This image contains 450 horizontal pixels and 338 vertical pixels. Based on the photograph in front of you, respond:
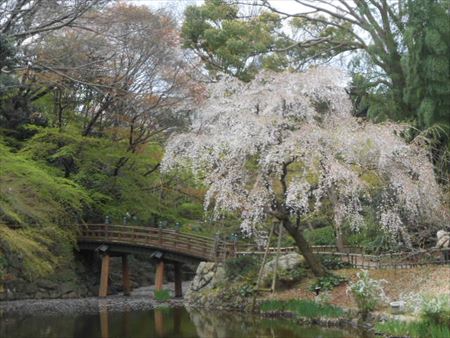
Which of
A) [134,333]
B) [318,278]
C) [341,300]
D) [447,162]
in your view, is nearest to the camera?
[134,333]

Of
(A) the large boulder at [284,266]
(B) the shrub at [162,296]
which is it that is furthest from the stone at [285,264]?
(B) the shrub at [162,296]

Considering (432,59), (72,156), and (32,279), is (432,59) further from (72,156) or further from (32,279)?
(32,279)

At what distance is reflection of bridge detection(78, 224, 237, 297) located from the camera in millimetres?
20734

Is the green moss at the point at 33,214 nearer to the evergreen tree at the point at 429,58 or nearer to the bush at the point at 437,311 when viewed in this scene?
the bush at the point at 437,311

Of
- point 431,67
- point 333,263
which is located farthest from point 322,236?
point 431,67

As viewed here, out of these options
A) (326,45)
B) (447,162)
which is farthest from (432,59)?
(326,45)

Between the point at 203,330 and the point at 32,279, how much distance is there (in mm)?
10238

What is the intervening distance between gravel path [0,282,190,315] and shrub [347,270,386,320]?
25.2 ft

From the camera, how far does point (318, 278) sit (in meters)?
16.8

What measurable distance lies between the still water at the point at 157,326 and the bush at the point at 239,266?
5.13ft

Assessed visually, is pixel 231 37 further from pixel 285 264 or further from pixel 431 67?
pixel 285 264

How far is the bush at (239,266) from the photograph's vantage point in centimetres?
1838

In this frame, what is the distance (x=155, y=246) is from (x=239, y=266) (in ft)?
15.7

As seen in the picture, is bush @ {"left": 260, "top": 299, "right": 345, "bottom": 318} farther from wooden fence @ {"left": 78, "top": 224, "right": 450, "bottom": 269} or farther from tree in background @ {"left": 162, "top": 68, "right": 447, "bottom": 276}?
wooden fence @ {"left": 78, "top": 224, "right": 450, "bottom": 269}
